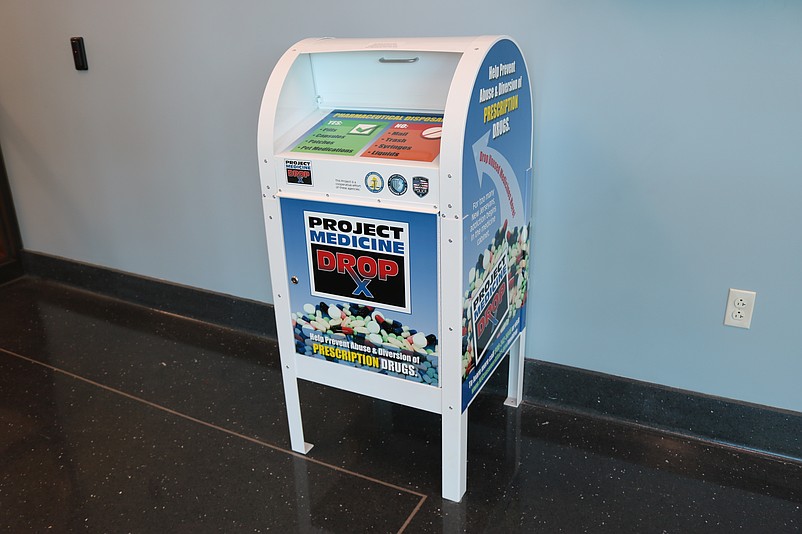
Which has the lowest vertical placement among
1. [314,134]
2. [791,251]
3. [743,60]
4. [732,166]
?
[791,251]

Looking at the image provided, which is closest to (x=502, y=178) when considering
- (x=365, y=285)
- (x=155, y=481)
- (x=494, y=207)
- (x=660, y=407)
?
(x=494, y=207)

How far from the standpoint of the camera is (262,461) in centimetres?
186

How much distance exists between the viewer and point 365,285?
5.19 ft

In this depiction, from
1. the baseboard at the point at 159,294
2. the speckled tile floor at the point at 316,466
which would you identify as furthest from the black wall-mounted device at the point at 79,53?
the speckled tile floor at the point at 316,466

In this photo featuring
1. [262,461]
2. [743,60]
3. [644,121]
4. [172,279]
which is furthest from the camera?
[172,279]

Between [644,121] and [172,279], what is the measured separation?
1886mm

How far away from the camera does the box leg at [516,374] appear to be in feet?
6.57

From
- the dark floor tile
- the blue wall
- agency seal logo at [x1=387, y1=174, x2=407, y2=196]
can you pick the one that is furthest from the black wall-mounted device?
agency seal logo at [x1=387, y1=174, x2=407, y2=196]

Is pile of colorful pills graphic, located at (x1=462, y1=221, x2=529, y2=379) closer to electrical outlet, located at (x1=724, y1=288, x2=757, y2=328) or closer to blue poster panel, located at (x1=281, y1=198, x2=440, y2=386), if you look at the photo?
blue poster panel, located at (x1=281, y1=198, x2=440, y2=386)

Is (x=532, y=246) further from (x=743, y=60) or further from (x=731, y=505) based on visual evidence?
(x=731, y=505)

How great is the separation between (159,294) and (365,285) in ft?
4.91

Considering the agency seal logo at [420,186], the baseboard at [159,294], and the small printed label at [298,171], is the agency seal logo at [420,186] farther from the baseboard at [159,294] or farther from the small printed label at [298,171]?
the baseboard at [159,294]

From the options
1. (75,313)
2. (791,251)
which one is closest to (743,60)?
(791,251)

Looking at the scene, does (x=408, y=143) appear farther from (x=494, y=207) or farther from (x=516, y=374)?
(x=516, y=374)
